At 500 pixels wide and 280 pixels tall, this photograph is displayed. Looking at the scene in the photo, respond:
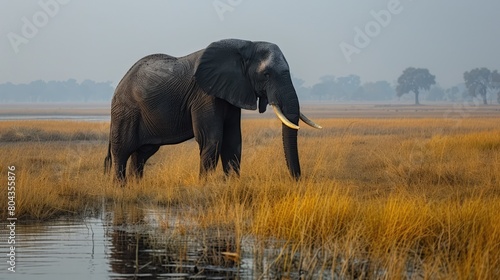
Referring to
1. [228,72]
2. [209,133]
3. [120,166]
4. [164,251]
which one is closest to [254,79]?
[228,72]

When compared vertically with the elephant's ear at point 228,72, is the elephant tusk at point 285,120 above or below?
below

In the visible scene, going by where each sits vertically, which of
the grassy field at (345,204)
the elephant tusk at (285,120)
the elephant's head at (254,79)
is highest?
the elephant's head at (254,79)

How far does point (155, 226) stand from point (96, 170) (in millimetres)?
7041

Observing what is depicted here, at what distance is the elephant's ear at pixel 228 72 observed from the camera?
12.2m

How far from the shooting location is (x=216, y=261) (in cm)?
725

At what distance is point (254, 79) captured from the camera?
40.3ft

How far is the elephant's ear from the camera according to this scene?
12.2m

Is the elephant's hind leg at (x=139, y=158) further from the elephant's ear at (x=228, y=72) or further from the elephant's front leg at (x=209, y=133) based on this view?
the elephant's ear at (x=228, y=72)

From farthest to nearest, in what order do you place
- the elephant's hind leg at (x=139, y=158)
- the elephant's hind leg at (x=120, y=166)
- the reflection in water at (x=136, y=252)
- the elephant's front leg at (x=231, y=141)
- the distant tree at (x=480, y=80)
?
the distant tree at (x=480, y=80)
the elephant's hind leg at (x=139, y=158)
the elephant's hind leg at (x=120, y=166)
the elephant's front leg at (x=231, y=141)
the reflection in water at (x=136, y=252)

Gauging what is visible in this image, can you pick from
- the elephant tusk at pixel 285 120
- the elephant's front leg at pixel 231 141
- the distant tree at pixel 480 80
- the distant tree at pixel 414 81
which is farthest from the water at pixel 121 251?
the distant tree at pixel 414 81

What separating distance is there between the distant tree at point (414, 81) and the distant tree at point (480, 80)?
467 inches

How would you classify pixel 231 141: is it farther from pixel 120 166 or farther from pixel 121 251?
pixel 121 251

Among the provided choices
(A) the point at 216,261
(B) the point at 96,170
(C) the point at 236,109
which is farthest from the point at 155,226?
(B) the point at 96,170

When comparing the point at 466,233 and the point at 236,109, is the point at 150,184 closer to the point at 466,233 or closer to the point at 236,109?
the point at 236,109
